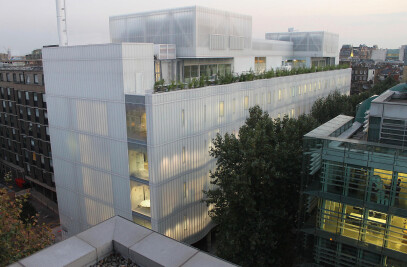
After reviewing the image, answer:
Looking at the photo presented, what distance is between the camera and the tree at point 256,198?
2077 cm

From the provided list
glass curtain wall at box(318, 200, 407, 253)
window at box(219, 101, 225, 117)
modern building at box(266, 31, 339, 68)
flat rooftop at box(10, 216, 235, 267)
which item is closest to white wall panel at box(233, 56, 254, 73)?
window at box(219, 101, 225, 117)

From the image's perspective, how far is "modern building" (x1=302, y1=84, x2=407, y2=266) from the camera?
16.8 m

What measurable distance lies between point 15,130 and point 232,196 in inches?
1985

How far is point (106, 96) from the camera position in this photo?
24.5 metres

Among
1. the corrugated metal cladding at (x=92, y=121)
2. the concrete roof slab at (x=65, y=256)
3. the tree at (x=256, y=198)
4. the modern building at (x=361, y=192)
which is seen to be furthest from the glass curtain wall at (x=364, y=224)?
the corrugated metal cladding at (x=92, y=121)

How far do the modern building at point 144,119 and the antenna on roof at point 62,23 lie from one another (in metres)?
4.60

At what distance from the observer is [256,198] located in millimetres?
22141

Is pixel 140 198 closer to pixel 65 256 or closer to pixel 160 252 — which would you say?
pixel 65 256

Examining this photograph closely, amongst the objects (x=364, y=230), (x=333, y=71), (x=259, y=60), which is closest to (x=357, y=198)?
(x=364, y=230)

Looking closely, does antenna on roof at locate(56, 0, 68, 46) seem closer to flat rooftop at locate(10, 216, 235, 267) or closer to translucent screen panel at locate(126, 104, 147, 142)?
translucent screen panel at locate(126, 104, 147, 142)

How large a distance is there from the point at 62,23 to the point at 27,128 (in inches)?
1046

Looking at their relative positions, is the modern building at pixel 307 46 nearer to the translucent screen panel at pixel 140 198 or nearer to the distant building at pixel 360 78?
the translucent screen panel at pixel 140 198

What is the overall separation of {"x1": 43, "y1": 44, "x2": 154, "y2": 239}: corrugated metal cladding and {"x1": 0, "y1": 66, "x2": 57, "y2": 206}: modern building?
21.2 meters

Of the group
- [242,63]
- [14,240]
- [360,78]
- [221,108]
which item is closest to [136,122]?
[221,108]
